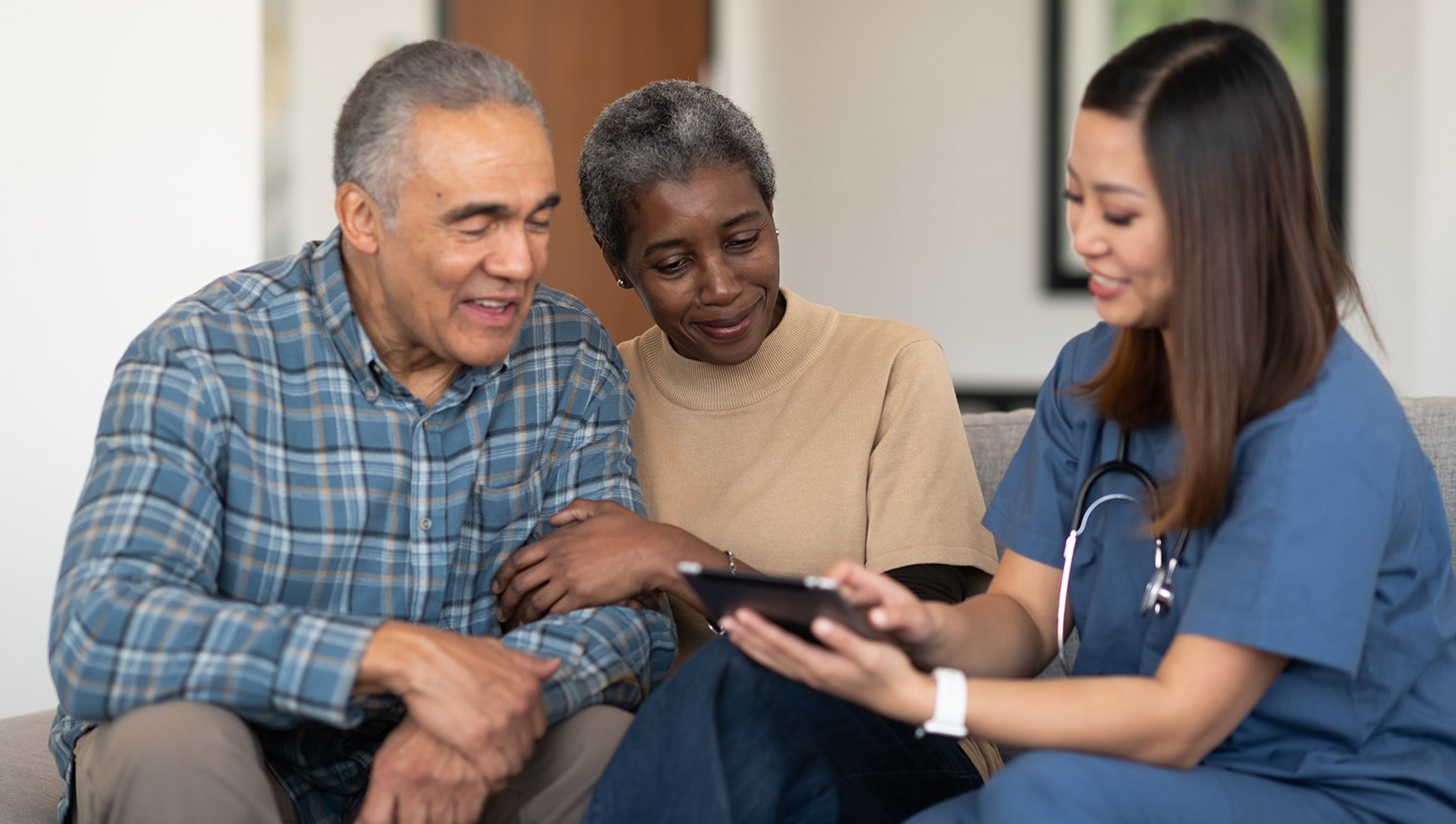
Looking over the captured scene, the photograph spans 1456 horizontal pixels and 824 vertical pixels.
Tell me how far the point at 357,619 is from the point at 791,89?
12.3 feet

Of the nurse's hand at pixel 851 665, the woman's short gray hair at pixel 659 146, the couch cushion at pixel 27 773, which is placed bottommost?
the couch cushion at pixel 27 773

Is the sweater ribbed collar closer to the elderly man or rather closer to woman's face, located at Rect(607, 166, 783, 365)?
woman's face, located at Rect(607, 166, 783, 365)

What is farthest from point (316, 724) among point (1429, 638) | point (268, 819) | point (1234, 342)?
point (1429, 638)

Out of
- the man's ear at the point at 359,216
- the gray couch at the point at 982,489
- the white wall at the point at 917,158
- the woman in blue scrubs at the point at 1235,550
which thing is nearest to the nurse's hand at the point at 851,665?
the woman in blue scrubs at the point at 1235,550

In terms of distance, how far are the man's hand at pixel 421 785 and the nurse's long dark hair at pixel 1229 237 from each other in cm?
81

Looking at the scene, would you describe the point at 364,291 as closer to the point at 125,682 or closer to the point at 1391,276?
the point at 125,682

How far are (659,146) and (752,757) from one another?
983 millimetres

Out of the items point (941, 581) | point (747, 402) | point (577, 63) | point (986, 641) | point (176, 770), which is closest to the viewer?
point (176, 770)

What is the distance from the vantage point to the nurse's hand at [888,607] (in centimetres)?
152

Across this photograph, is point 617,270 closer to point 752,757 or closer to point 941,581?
point 941,581

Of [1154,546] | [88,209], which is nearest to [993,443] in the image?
[1154,546]

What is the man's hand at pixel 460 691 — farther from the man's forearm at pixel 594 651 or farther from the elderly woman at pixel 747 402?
the elderly woman at pixel 747 402

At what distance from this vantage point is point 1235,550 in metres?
1.44

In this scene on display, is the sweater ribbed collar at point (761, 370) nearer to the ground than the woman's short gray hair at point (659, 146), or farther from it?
nearer to the ground
